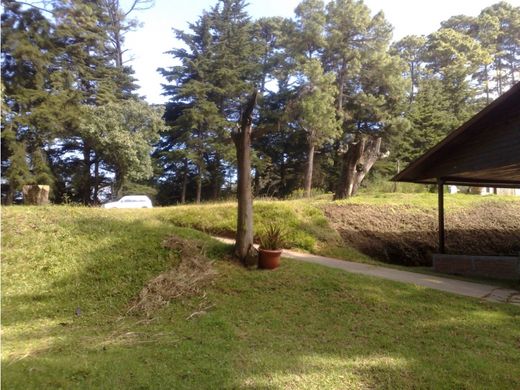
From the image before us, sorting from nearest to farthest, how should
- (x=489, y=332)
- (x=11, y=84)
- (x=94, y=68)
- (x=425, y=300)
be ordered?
(x=489, y=332)
(x=425, y=300)
(x=11, y=84)
(x=94, y=68)

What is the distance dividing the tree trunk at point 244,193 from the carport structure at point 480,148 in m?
4.84

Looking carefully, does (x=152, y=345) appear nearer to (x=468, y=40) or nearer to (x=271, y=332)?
(x=271, y=332)

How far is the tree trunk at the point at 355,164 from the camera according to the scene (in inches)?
582

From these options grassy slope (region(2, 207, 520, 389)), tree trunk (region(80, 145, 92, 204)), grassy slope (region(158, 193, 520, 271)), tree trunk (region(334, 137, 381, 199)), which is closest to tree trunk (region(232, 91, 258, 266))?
grassy slope (region(2, 207, 520, 389))

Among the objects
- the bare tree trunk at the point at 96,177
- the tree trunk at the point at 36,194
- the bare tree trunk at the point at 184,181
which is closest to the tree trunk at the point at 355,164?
the tree trunk at the point at 36,194

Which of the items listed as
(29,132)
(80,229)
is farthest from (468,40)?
(80,229)

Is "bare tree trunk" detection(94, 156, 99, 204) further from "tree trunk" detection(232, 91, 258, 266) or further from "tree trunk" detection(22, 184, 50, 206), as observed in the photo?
"tree trunk" detection(232, 91, 258, 266)

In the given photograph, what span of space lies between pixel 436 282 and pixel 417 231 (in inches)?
199

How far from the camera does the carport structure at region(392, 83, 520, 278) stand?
26.1 feet

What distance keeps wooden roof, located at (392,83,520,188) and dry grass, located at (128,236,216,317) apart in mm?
6236

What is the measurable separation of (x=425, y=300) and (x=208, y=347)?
3.71 m

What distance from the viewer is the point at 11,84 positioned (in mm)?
22562

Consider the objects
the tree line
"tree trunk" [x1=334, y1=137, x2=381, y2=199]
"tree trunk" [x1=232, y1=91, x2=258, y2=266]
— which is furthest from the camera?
the tree line

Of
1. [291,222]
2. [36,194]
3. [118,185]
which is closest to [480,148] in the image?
[291,222]
